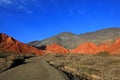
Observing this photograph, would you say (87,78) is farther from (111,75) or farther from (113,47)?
(113,47)

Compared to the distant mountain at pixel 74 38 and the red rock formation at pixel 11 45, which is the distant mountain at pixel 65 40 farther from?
the red rock formation at pixel 11 45

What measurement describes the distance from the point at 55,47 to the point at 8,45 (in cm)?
2914

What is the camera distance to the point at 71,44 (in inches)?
6122

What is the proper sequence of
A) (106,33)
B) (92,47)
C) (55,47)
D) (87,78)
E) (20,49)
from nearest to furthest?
(87,78) < (20,49) < (92,47) < (55,47) < (106,33)

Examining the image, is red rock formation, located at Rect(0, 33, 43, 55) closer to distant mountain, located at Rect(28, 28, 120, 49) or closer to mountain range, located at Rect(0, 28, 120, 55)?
mountain range, located at Rect(0, 28, 120, 55)

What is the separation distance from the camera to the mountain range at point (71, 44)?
309ft

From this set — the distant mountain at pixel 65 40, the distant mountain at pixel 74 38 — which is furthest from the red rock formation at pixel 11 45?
the distant mountain at pixel 65 40

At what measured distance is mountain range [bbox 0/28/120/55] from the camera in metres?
94.3

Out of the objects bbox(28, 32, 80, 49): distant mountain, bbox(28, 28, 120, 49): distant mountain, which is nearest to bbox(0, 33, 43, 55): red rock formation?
bbox(28, 28, 120, 49): distant mountain

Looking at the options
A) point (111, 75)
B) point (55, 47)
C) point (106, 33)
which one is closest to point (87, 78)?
point (111, 75)

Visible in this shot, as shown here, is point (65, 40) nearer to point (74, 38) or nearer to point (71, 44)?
point (74, 38)

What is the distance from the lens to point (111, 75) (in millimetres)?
24875

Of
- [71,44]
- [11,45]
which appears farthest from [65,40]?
[11,45]

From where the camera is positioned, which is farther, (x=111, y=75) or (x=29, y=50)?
(x=29, y=50)
